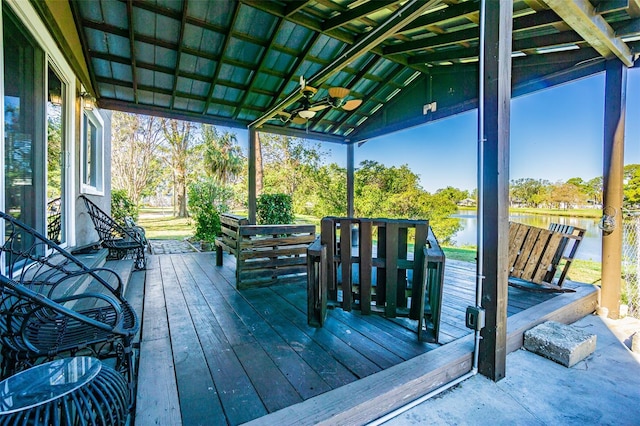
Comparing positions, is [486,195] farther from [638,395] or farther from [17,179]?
[17,179]

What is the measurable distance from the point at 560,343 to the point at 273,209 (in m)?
6.91

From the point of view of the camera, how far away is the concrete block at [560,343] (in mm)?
2230

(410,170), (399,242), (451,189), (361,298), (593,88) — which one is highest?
(593,88)

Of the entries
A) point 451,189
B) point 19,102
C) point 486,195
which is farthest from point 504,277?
point 451,189

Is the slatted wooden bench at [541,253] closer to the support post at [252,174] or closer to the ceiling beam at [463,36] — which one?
the ceiling beam at [463,36]

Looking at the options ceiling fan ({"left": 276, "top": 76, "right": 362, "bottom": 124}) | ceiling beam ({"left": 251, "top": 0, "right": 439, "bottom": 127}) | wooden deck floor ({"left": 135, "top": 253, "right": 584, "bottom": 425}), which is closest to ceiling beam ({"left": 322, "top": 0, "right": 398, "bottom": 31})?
ceiling beam ({"left": 251, "top": 0, "right": 439, "bottom": 127})

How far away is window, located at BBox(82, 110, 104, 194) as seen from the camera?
4.49m

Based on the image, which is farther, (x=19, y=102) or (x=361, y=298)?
(x=361, y=298)

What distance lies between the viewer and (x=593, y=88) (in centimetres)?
489

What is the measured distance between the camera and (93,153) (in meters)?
5.14

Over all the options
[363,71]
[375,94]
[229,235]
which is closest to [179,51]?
[229,235]

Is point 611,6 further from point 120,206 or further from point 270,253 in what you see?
point 120,206

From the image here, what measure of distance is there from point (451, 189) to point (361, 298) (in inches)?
280

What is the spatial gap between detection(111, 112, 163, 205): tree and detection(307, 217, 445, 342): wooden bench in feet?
47.3
